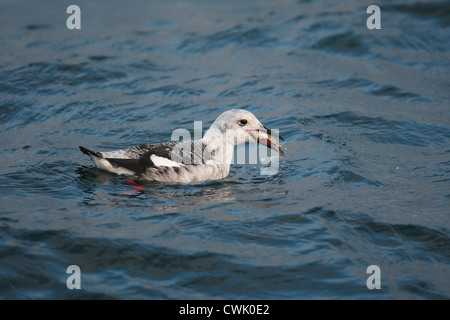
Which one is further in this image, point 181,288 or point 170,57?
point 170,57

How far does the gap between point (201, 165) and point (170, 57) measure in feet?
24.1

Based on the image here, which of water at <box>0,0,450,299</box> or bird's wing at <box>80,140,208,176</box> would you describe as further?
bird's wing at <box>80,140,208,176</box>

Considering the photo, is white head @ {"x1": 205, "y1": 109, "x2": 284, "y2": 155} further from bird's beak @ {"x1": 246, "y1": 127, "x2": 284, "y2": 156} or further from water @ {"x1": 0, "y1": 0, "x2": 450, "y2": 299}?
water @ {"x1": 0, "y1": 0, "x2": 450, "y2": 299}

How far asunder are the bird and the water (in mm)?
210

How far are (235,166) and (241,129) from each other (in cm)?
92

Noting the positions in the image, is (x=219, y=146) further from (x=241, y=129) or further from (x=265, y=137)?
(x=265, y=137)

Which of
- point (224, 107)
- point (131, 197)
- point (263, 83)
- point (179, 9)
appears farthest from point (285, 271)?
point (179, 9)

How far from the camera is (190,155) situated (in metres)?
8.84

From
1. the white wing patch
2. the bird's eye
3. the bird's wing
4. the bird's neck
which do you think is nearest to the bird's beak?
the bird's eye

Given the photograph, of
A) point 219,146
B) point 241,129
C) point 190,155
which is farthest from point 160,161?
point 241,129

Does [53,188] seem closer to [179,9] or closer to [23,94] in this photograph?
[23,94]

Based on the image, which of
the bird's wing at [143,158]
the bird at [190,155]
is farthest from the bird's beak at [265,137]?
the bird's wing at [143,158]

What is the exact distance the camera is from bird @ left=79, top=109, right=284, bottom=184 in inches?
333
